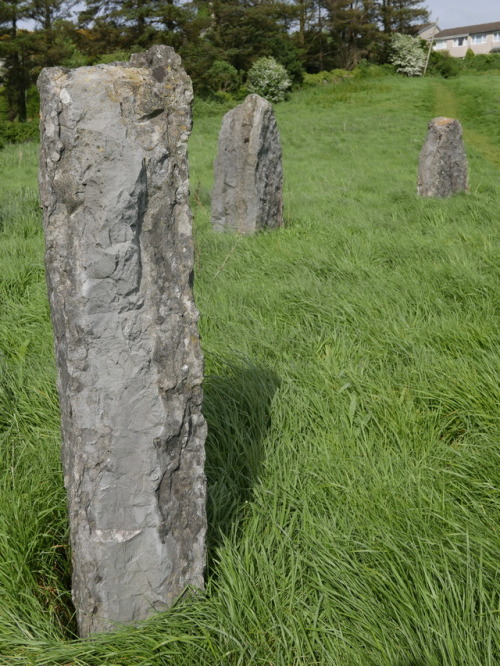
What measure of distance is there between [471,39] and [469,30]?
1232 millimetres

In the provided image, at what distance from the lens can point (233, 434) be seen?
110 inches

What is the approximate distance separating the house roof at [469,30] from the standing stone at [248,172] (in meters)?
79.5

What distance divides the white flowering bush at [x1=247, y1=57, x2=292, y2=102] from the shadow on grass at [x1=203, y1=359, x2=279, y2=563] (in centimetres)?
2874

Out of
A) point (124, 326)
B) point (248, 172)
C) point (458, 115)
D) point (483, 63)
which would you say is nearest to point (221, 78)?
point (458, 115)

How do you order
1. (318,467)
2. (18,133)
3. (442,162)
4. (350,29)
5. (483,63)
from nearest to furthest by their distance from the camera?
(318,467)
(442,162)
(18,133)
(350,29)
(483,63)

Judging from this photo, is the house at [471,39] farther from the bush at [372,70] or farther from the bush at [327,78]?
the bush at [327,78]

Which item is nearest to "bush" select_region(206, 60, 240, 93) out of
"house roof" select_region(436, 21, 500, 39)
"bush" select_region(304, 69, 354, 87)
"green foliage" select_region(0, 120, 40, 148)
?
"bush" select_region(304, 69, 354, 87)

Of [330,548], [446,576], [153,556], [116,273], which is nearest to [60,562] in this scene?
[153,556]

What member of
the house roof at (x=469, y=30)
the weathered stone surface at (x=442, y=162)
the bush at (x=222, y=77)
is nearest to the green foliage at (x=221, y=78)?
the bush at (x=222, y=77)

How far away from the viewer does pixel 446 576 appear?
1.97 m

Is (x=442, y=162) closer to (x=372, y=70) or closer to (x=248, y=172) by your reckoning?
(x=248, y=172)

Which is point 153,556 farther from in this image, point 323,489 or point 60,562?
point 323,489

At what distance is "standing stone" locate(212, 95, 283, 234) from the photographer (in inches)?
279

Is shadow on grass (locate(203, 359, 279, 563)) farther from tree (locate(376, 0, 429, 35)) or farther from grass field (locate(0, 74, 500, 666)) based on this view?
tree (locate(376, 0, 429, 35))
